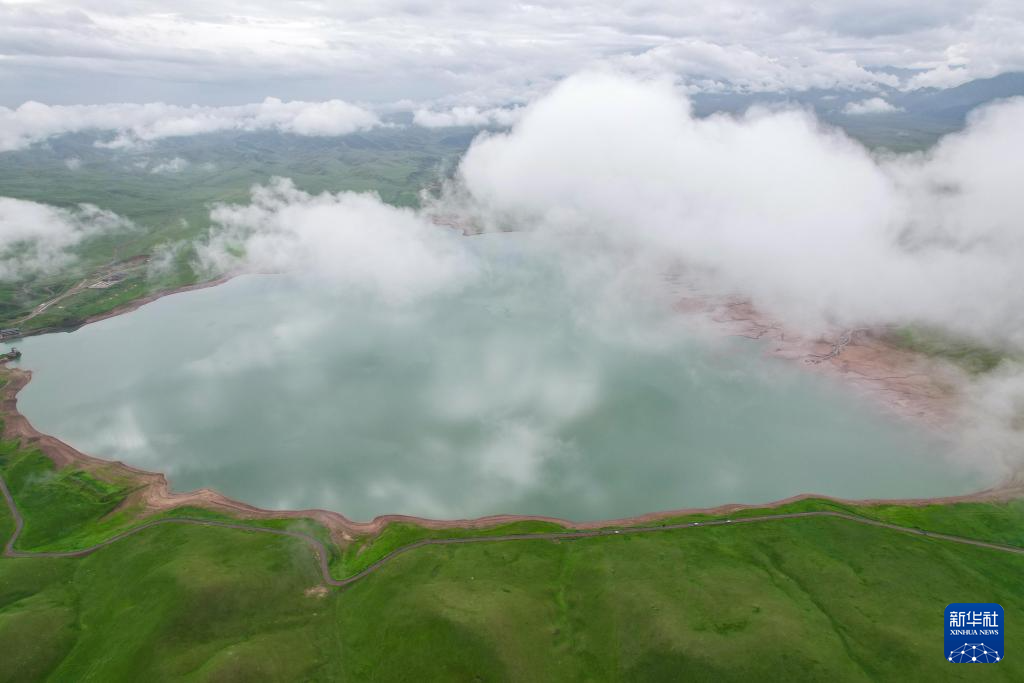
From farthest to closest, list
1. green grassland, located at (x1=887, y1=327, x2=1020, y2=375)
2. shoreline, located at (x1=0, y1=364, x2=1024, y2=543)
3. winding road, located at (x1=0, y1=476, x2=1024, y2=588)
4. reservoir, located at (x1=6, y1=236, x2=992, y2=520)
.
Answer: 1. green grassland, located at (x1=887, y1=327, x2=1020, y2=375)
2. reservoir, located at (x1=6, y1=236, x2=992, y2=520)
3. shoreline, located at (x1=0, y1=364, x2=1024, y2=543)
4. winding road, located at (x1=0, y1=476, x2=1024, y2=588)

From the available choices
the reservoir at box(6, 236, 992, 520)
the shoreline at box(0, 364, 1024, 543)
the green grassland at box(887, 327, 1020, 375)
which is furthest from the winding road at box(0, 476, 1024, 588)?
the green grassland at box(887, 327, 1020, 375)

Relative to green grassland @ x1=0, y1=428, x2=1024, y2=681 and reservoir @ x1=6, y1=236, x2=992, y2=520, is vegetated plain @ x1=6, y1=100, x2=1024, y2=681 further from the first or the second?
reservoir @ x1=6, y1=236, x2=992, y2=520

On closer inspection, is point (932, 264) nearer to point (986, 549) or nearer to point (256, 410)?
point (986, 549)

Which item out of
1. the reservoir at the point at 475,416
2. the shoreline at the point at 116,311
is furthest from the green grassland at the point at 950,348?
the shoreline at the point at 116,311

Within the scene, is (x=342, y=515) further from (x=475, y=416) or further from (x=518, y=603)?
(x=518, y=603)

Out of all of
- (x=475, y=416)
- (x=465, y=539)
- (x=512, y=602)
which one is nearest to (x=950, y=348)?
(x=475, y=416)
